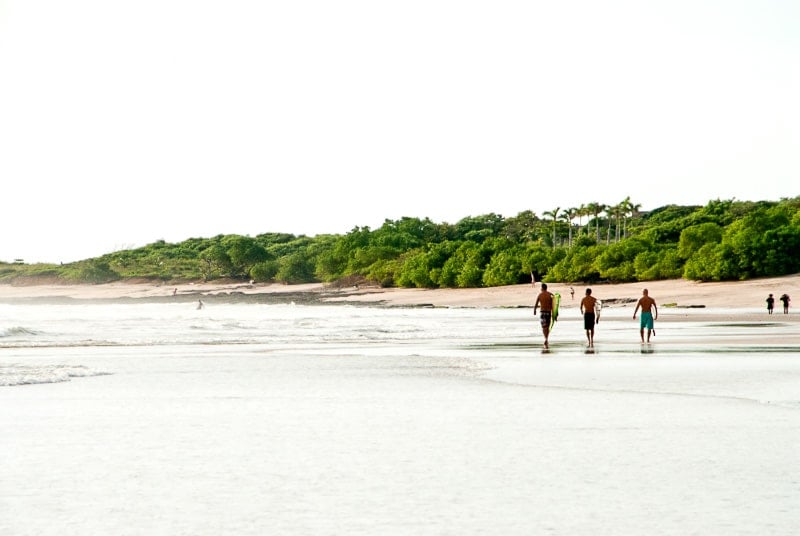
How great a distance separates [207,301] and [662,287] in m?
46.1

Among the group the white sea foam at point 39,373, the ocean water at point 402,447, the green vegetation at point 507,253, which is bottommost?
the white sea foam at point 39,373

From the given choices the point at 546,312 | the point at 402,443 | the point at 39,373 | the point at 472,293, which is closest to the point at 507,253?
the point at 472,293

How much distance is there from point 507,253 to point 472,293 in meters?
9.95

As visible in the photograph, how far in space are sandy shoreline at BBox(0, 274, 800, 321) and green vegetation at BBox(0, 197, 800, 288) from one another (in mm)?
2164

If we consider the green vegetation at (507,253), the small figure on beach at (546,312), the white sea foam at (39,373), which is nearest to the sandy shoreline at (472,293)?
the green vegetation at (507,253)

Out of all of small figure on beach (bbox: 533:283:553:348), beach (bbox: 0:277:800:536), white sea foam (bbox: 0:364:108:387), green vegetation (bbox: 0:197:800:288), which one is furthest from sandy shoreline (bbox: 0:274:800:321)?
white sea foam (bbox: 0:364:108:387)

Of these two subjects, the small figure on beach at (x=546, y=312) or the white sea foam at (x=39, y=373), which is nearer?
the white sea foam at (x=39, y=373)

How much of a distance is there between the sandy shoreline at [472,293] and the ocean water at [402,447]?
32.1 m

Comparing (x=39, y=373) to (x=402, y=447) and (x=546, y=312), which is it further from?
(x=546, y=312)

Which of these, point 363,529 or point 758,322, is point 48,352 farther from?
point 758,322

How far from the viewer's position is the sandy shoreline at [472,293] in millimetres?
59938

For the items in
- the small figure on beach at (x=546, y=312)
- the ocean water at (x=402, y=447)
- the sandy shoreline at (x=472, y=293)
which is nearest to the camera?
the ocean water at (x=402, y=447)

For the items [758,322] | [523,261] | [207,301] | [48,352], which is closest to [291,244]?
[207,301]

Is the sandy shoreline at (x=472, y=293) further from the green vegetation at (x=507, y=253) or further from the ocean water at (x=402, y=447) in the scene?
the ocean water at (x=402, y=447)
